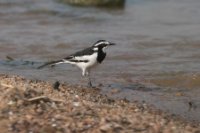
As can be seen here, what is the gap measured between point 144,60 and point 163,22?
438cm

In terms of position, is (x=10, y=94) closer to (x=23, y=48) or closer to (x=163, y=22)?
(x=23, y=48)

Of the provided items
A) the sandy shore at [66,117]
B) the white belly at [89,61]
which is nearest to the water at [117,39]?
the white belly at [89,61]

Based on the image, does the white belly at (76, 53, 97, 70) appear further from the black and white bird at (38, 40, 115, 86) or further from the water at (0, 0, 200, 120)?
the water at (0, 0, 200, 120)

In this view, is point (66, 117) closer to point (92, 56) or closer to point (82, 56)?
point (92, 56)

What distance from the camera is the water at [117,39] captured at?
1183 centimetres

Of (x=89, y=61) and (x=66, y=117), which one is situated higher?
(x=89, y=61)

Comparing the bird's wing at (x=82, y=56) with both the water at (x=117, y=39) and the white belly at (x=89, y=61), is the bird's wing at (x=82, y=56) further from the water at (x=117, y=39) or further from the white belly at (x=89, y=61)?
the water at (x=117, y=39)

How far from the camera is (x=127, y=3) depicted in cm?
2147

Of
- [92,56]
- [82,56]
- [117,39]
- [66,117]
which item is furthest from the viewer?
[117,39]

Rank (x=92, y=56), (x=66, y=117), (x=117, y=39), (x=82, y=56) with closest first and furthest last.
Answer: (x=66, y=117)
(x=92, y=56)
(x=82, y=56)
(x=117, y=39)

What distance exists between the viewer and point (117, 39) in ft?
50.6

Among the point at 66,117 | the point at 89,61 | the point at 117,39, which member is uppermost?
the point at 117,39

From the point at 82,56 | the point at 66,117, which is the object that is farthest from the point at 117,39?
the point at 66,117

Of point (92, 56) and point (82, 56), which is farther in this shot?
point (82, 56)
